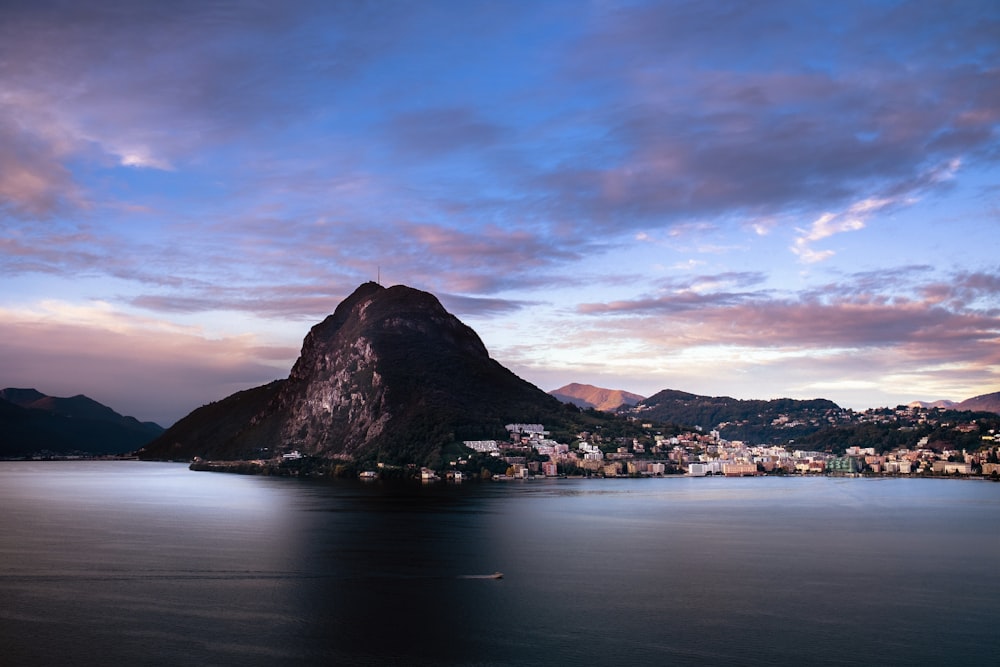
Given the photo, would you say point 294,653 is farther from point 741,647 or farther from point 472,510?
point 472,510

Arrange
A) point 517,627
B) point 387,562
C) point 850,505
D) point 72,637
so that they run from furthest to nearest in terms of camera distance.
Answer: point 850,505 → point 387,562 → point 517,627 → point 72,637

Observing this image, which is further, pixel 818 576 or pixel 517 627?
pixel 818 576

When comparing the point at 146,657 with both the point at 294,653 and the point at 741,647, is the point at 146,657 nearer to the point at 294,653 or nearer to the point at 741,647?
the point at 294,653

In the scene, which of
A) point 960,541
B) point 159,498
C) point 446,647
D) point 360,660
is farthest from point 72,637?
point 159,498

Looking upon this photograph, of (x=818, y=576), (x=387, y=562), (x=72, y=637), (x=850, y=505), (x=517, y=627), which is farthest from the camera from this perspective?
(x=850, y=505)

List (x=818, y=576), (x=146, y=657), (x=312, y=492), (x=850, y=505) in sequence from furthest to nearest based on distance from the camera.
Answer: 1. (x=312, y=492)
2. (x=850, y=505)
3. (x=818, y=576)
4. (x=146, y=657)

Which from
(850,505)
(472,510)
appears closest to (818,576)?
(472,510)
